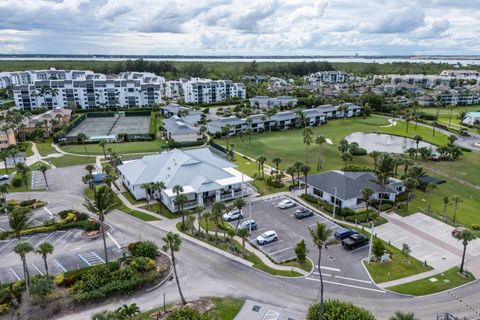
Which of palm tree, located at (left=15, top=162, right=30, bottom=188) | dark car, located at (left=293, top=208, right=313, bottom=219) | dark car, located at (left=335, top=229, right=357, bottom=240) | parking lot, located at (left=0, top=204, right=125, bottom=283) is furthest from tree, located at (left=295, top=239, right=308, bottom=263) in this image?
palm tree, located at (left=15, top=162, right=30, bottom=188)

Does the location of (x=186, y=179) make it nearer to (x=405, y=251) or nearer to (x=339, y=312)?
(x=405, y=251)

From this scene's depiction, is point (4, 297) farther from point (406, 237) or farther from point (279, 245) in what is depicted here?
point (406, 237)

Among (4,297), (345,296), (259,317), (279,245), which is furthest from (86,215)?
(345,296)

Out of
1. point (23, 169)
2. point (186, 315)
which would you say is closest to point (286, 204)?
point (186, 315)

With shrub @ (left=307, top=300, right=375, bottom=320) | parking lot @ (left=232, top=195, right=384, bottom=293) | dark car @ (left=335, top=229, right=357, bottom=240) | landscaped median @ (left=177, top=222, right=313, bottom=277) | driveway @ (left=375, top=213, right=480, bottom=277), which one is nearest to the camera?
shrub @ (left=307, top=300, right=375, bottom=320)

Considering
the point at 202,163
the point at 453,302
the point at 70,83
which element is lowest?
the point at 453,302

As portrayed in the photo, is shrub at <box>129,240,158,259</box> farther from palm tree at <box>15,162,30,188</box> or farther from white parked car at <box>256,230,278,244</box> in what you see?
palm tree at <box>15,162,30,188</box>

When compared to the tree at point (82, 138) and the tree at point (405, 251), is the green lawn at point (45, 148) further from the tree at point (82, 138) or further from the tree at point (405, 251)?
the tree at point (405, 251)
